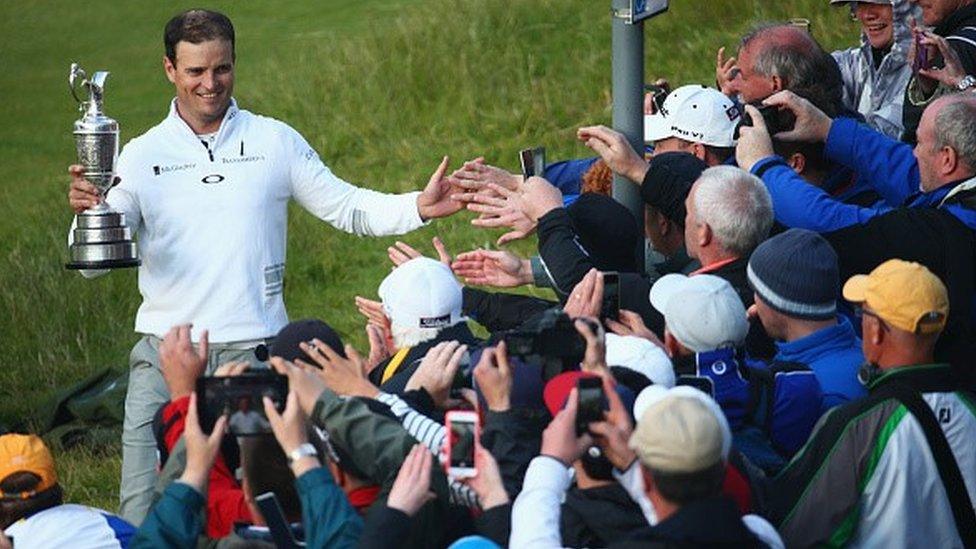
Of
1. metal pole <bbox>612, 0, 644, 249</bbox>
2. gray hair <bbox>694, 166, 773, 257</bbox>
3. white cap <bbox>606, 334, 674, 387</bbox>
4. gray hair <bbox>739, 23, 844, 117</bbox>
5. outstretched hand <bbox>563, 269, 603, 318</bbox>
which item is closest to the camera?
white cap <bbox>606, 334, 674, 387</bbox>

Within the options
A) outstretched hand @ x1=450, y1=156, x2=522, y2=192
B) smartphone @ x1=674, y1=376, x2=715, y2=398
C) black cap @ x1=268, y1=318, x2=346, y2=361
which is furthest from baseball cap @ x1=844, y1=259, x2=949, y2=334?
outstretched hand @ x1=450, y1=156, x2=522, y2=192

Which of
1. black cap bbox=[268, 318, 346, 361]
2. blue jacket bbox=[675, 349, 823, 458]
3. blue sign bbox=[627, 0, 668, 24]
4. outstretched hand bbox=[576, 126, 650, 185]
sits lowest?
blue jacket bbox=[675, 349, 823, 458]

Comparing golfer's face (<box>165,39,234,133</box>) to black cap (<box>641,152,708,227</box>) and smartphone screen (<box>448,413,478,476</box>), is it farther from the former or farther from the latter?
smartphone screen (<box>448,413,478,476</box>)

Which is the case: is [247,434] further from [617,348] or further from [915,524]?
[915,524]

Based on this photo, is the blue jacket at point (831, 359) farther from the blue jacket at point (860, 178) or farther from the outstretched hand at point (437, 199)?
the outstretched hand at point (437, 199)

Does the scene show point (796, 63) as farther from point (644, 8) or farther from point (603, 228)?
point (603, 228)

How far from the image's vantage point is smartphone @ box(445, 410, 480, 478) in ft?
17.0

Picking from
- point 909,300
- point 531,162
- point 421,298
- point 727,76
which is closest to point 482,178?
point 531,162

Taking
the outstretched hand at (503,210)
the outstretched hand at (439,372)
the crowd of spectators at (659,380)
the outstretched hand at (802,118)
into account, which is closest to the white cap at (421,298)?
the crowd of spectators at (659,380)

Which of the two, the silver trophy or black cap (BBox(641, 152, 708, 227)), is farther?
the silver trophy

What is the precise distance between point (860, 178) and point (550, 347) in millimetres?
2240

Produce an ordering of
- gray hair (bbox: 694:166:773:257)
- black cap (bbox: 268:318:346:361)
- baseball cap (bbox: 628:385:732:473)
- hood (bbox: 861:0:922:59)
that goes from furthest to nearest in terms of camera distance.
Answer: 1. hood (bbox: 861:0:922:59)
2. gray hair (bbox: 694:166:773:257)
3. black cap (bbox: 268:318:346:361)
4. baseball cap (bbox: 628:385:732:473)

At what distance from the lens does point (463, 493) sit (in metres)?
5.35

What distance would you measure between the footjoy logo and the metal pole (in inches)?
55.7
